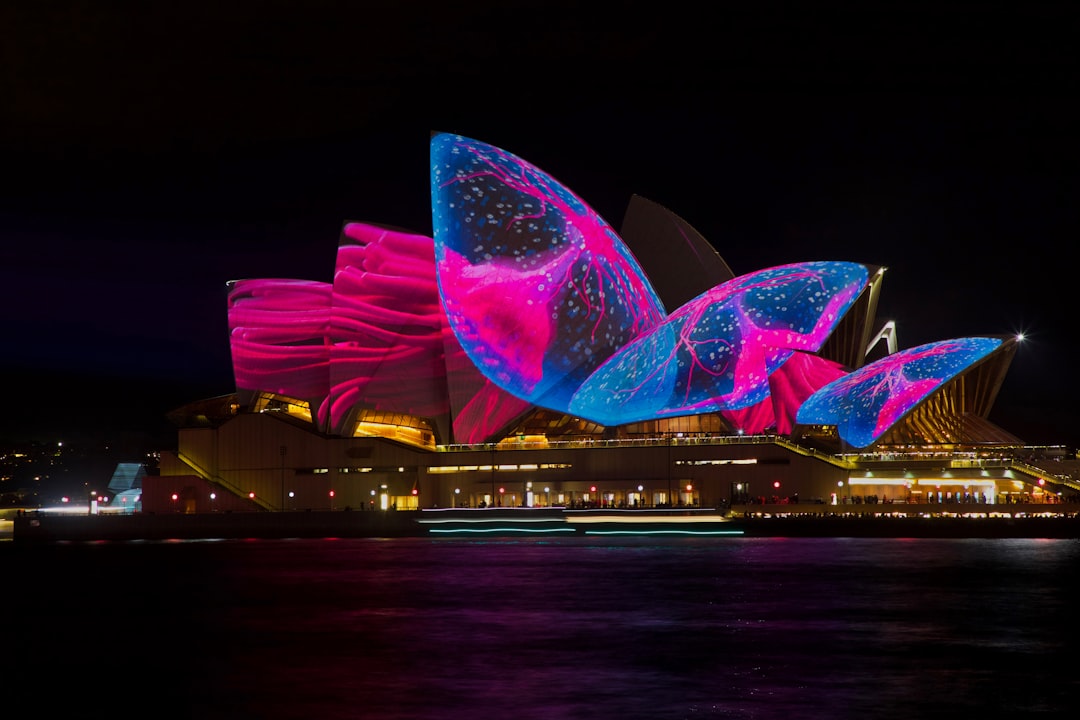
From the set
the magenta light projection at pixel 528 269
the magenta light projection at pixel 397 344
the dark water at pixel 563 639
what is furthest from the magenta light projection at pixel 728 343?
the dark water at pixel 563 639

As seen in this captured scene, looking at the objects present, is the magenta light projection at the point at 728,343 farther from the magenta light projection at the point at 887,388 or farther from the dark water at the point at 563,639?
the dark water at the point at 563,639

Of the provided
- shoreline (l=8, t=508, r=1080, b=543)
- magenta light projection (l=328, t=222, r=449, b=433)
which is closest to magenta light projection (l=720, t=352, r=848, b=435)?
shoreline (l=8, t=508, r=1080, b=543)

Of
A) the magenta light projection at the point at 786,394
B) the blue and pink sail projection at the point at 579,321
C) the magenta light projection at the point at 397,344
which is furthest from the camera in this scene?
the magenta light projection at the point at 397,344

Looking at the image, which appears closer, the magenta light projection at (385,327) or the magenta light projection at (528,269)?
the magenta light projection at (528,269)

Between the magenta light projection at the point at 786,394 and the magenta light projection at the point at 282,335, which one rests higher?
the magenta light projection at the point at 282,335

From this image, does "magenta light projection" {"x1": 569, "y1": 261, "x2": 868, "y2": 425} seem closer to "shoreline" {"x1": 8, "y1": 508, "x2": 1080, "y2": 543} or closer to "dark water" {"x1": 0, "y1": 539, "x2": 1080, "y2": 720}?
"shoreline" {"x1": 8, "y1": 508, "x2": 1080, "y2": 543}

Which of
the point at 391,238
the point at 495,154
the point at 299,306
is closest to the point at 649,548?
the point at 495,154
